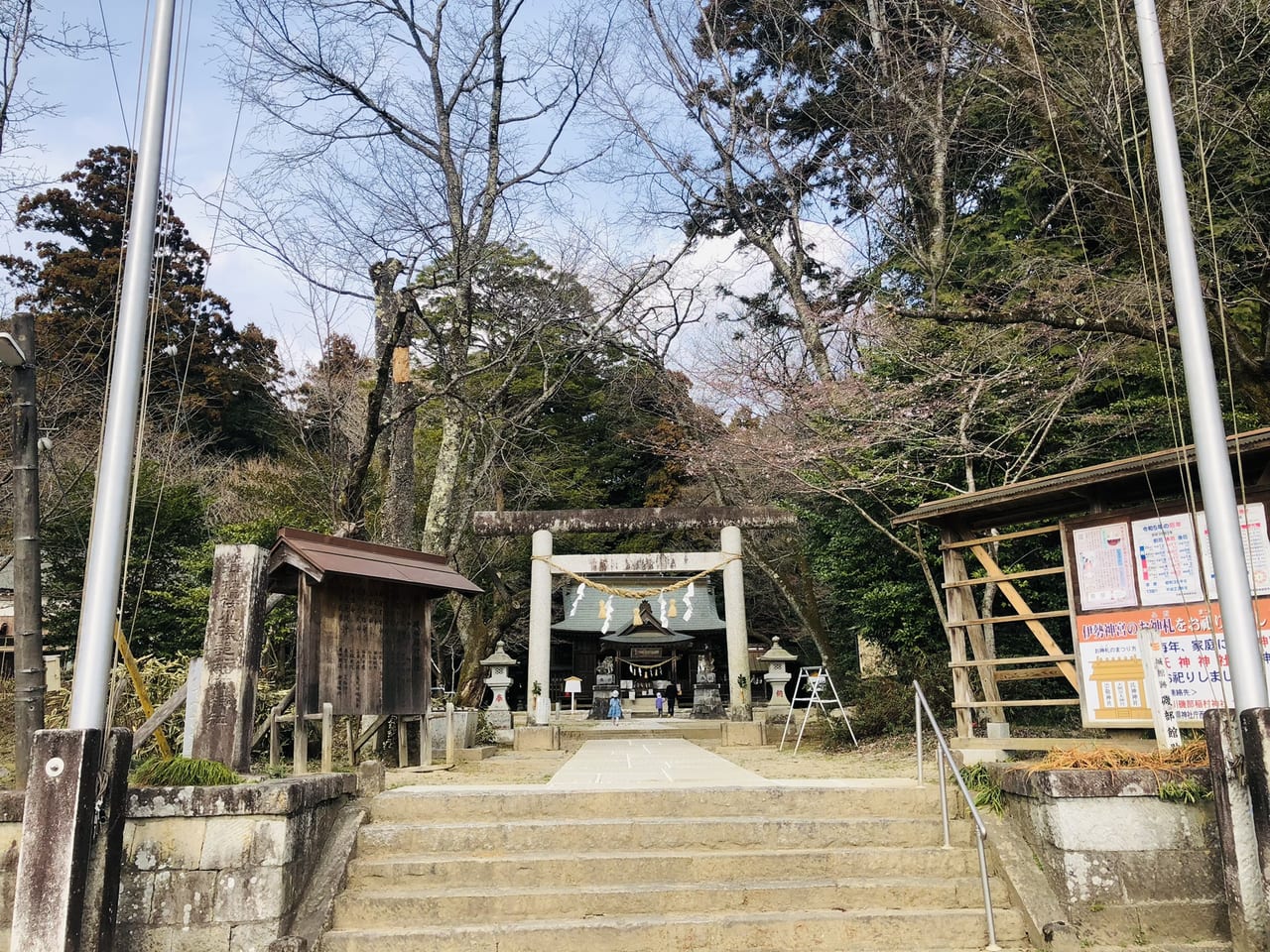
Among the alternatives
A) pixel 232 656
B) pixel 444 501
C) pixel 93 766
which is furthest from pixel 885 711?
pixel 93 766

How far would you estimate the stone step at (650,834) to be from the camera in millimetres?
5707

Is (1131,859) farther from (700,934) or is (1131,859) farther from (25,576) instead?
(25,576)

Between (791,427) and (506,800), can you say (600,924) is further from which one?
(791,427)

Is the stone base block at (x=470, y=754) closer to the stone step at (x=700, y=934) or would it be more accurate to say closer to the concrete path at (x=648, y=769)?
the concrete path at (x=648, y=769)

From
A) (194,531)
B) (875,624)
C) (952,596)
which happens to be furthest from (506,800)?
(194,531)

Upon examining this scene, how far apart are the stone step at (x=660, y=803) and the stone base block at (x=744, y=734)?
791 cm

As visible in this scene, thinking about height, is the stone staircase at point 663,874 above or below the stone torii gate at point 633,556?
below

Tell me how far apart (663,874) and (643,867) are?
0.13 metres

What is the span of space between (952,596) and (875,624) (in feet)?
17.3

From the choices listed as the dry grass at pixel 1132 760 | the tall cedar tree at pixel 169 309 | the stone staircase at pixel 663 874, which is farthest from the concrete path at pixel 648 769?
the tall cedar tree at pixel 169 309

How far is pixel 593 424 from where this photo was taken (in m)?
28.4

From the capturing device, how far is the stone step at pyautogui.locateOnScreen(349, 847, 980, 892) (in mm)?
5430

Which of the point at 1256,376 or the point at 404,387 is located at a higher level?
the point at 404,387

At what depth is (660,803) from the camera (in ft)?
20.2
